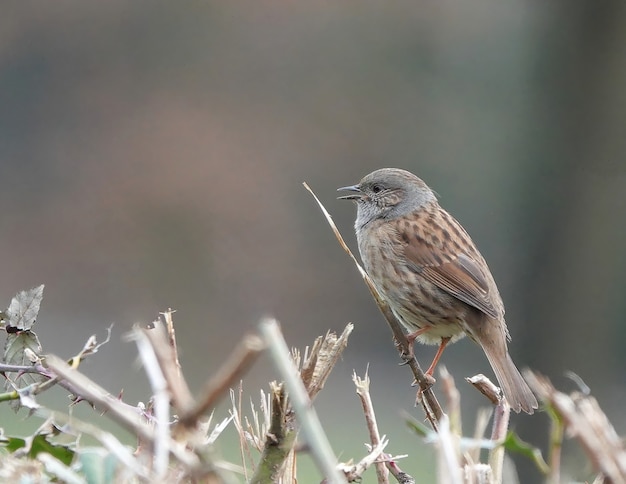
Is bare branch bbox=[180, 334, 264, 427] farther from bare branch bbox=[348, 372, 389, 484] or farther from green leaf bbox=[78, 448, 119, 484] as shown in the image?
bare branch bbox=[348, 372, 389, 484]

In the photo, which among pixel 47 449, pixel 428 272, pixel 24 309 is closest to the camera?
pixel 47 449

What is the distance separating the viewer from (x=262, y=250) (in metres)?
11.4

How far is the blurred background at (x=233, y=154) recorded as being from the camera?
10.1m

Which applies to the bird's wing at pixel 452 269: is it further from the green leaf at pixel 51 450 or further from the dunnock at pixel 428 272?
the green leaf at pixel 51 450

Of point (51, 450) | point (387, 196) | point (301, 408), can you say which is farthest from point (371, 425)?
point (387, 196)

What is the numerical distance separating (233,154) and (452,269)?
784 cm

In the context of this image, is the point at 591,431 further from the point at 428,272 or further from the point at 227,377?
the point at 428,272

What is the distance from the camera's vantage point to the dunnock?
4133 millimetres

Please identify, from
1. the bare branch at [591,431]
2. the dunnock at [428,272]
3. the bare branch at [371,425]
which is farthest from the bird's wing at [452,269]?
the bare branch at [591,431]

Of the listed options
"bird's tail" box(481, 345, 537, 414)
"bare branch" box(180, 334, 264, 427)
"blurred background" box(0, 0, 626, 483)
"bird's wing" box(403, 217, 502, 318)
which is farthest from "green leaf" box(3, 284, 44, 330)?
"blurred background" box(0, 0, 626, 483)

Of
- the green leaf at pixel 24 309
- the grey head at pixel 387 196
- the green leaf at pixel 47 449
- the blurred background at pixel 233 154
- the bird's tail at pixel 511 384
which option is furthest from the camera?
the blurred background at pixel 233 154

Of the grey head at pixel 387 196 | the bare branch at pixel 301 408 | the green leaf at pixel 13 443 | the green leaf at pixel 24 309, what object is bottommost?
the grey head at pixel 387 196

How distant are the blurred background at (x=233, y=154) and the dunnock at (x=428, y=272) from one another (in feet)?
14.3

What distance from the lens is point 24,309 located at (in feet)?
6.15
